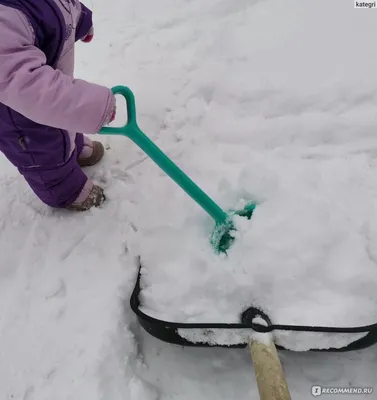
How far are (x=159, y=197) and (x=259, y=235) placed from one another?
321 millimetres

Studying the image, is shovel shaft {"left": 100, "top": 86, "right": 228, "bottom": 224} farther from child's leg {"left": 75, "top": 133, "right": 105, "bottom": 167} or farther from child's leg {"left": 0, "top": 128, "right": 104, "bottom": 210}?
child's leg {"left": 75, "top": 133, "right": 105, "bottom": 167}

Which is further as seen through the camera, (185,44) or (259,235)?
(185,44)

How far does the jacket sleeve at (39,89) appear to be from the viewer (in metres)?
0.76

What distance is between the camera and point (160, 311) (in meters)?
0.93

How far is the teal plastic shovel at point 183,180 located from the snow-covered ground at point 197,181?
0.19ft

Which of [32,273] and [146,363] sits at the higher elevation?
[32,273]

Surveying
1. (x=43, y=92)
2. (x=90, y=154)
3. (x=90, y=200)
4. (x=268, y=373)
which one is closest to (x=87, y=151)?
(x=90, y=154)

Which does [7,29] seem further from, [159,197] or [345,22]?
[345,22]

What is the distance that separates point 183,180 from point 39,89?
0.33m

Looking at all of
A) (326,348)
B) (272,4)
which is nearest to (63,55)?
(326,348)

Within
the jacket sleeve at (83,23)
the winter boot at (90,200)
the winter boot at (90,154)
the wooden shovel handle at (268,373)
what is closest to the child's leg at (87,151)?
the winter boot at (90,154)

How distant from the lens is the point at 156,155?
908 mm

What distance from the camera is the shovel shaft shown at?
0.87 m

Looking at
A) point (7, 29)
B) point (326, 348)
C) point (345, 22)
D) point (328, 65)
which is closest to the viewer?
point (7, 29)
